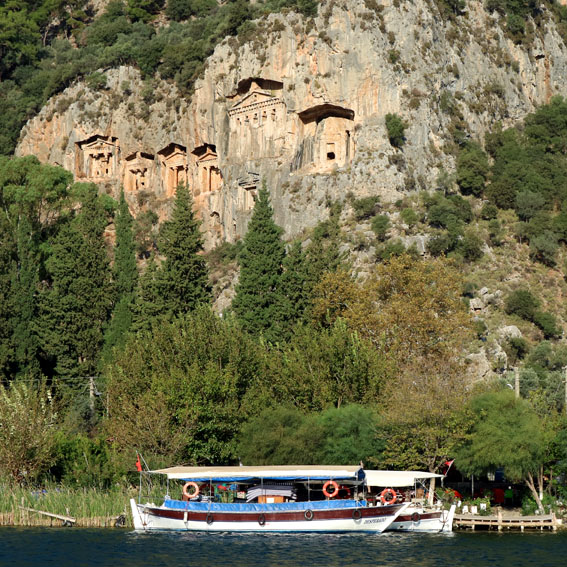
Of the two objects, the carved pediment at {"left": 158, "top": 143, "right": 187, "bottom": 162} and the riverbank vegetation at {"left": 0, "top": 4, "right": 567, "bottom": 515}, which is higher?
the carved pediment at {"left": 158, "top": 143, "right": 187, "bottom": 162}

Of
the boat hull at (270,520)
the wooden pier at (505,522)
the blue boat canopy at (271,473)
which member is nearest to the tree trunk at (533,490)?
the wooden pier at (505,522)

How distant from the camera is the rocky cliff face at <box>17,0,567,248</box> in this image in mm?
112250

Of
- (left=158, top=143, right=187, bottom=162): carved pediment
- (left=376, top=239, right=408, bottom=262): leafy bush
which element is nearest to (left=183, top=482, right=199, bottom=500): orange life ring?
(left=376, top=239, right=408, bottom=262): leafy bush

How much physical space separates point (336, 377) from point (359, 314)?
989cm

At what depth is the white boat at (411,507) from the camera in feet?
188

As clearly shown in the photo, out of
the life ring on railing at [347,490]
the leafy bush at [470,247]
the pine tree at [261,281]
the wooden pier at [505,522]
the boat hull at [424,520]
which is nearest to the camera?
the boat hull at [424,520]

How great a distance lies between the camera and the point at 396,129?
110312 mm

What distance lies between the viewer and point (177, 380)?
65562 millimetres

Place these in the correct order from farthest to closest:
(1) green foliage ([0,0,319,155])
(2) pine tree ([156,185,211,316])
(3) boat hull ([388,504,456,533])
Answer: (1) green foliage ([0,0,319,155]) < (2) pine tree ([156,185,211,316]) < (3) boat hull ([388,504,456,533])

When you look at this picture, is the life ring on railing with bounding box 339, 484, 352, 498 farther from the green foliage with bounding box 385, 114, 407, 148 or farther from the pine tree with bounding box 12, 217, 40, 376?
the green foliage with bounding box 385, 114, 407, 148

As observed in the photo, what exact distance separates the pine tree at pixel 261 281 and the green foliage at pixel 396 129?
29.0 metres

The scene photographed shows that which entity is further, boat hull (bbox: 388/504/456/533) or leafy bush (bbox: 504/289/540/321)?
leafy bush (bbox: 504/289/540/321)

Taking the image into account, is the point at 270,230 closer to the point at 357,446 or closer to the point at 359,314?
the point at 359,314

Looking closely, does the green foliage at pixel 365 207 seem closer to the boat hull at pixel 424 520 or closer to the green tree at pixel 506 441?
the green tree at pixel 506 441
